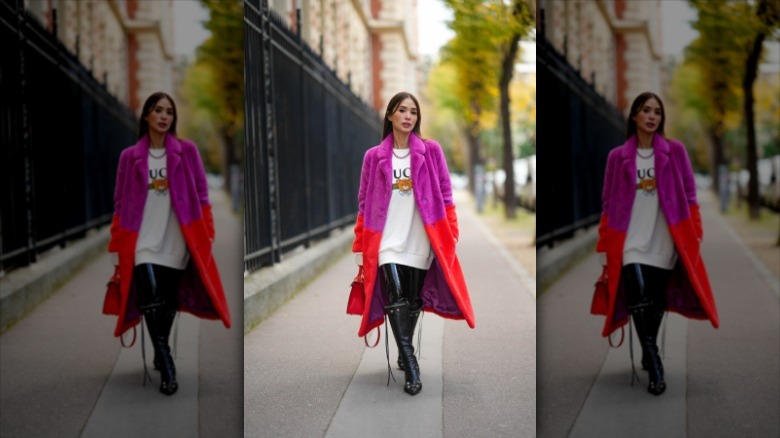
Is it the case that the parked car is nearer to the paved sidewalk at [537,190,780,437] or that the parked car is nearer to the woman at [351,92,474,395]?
the paved sidewalk at [537,190,780,437]

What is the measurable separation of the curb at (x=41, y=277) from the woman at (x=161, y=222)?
2.87 feet

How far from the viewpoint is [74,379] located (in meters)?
4.04

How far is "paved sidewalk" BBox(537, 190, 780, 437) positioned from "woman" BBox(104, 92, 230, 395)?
66.5 inches

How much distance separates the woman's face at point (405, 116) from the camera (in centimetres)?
377

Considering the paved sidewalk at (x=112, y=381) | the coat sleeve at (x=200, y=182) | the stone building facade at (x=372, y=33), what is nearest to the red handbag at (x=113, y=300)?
the paved sidewalk at (x=112, y=381)

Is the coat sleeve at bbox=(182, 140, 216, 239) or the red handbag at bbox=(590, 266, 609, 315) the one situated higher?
the coat sleeve at bbox=(182, 140, 216, 239)

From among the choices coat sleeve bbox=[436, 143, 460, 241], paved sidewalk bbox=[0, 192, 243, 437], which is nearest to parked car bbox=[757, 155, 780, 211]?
coat sleeve bbox=[436, 143, 460, 241]

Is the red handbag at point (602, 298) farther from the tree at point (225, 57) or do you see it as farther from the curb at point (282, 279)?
the tree at point (225, 57)

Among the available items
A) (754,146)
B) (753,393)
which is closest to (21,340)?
(753,393)

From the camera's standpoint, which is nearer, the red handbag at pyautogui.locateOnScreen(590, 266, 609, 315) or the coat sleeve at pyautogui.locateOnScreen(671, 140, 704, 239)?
the coat sleeve at pyautogui.locateOnScreen(671, 140, 704, 239)

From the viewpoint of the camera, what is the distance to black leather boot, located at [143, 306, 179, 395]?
3.91 metres

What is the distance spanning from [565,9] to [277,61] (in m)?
1.87

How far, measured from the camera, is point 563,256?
19.6 feet

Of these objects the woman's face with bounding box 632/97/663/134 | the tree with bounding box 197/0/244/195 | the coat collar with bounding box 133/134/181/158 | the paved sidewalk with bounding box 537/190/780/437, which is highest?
the tree with bounding box 197/0/244/195
